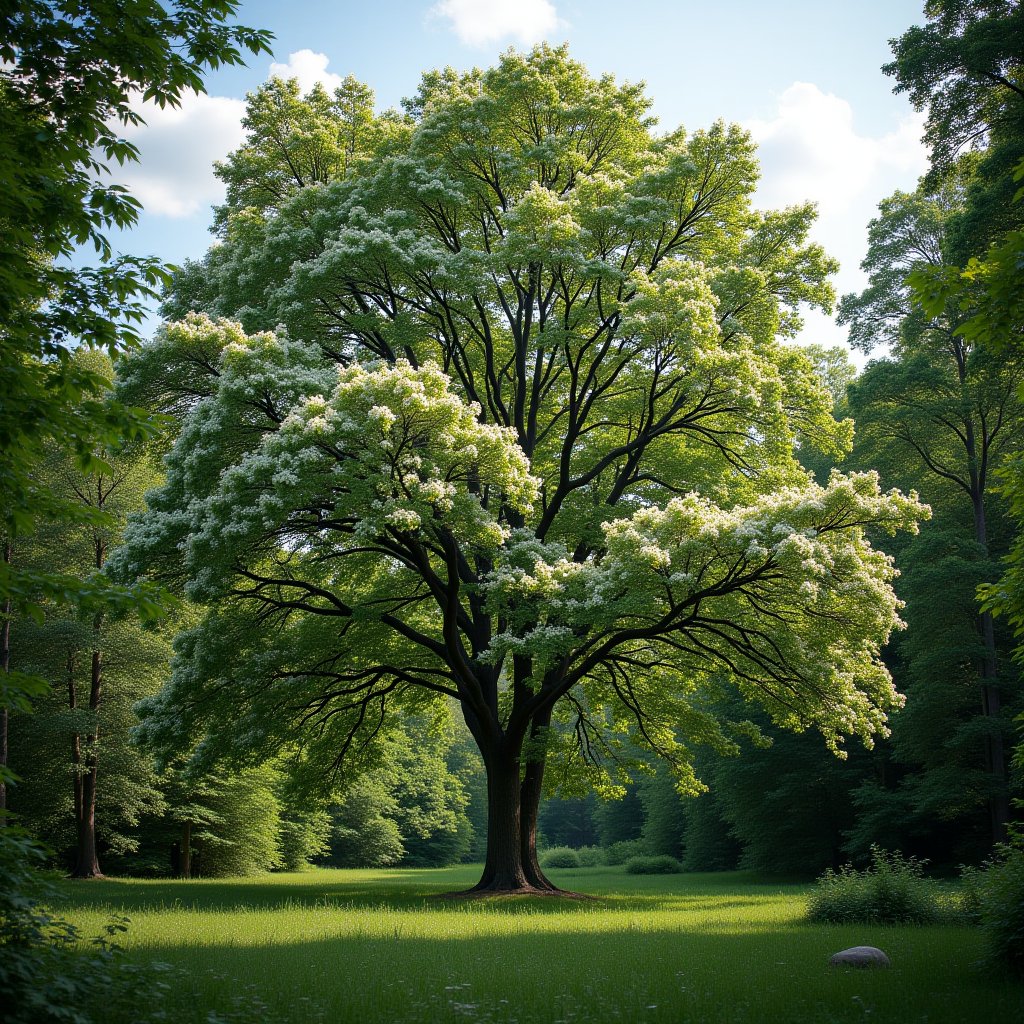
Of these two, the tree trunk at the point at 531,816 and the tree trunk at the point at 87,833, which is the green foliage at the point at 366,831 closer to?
the tree trunk at the point at 87,833

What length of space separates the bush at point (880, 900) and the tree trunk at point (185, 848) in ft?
84.0

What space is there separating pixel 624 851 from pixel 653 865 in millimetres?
8184

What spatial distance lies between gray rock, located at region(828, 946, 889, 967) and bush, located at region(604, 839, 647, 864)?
1674 inches

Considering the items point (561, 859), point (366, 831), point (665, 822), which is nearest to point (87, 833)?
point (366, 831)

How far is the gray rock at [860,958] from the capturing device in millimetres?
10164

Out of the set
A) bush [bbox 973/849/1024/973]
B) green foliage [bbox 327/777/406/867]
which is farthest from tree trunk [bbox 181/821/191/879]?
bush [bbox 973/849/1024/973]

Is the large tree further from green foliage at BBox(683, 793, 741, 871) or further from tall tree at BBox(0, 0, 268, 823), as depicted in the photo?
green foliage at BBox(683, 793, 741, 871)

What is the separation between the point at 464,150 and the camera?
20.4 metres

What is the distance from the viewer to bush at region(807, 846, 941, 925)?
618 inches

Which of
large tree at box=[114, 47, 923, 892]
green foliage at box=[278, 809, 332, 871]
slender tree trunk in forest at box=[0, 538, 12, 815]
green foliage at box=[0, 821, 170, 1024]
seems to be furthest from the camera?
green foliage at box=[278, 809, 332, 871]

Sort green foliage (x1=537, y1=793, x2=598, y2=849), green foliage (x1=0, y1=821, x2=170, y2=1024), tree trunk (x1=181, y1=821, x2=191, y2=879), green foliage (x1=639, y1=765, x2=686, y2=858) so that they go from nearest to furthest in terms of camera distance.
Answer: green foliage (x1=0, y1=821, x2=170, y2=1024), tree trunk (x1=181, y1=821, x2=191, y2=879), green foliage (x1=639, y1=765, x2=686, y2=858), green foliage (x1=537, y1=793, x2=598, y2=849)

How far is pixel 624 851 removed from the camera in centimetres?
5300

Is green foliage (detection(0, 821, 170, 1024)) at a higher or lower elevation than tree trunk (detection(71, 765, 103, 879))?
higher

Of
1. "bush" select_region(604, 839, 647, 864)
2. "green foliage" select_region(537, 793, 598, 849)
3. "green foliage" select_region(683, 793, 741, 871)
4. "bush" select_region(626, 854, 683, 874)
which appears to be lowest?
"green foliage" select_region(537, 793, 598, 849)
